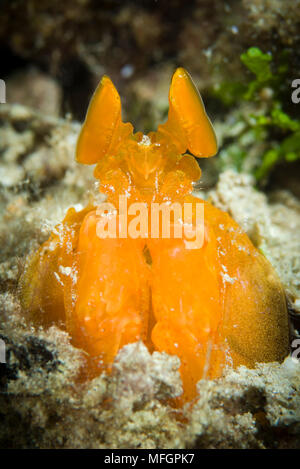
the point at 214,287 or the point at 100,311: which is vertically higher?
the point at 214,287

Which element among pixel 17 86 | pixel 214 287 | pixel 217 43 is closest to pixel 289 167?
pixel 217 43

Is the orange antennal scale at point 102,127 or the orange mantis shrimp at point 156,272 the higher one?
the orange antennal scale at point 102,127

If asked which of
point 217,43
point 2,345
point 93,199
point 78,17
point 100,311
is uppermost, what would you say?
point 78,17

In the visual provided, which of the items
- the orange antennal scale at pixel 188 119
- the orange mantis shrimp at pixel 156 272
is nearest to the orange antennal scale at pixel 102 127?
the orange mantis shrimp at pixel 156 272

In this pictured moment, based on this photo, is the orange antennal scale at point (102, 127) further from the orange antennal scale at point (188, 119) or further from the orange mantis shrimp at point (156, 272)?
the orange antennal scale at point (188, 119)

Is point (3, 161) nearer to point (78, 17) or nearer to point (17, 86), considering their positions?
point (17, 86)

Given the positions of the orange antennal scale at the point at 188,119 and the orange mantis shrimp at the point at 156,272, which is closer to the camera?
the orange mantis shrimp at the point at 156,272

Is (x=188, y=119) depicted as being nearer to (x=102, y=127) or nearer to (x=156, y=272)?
(x=102, y=127)
